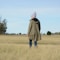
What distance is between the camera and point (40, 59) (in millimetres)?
10445

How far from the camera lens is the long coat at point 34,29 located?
16359 mm

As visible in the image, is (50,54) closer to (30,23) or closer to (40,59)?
(40,59)

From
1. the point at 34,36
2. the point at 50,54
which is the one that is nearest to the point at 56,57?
the point at 50,54

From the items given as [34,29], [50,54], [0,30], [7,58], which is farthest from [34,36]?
[0,30]

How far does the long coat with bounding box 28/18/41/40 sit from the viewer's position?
1636 cm

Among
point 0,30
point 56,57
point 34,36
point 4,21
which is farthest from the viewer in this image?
point 4,21

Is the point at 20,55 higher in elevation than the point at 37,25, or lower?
lower

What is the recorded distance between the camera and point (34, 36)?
1639 centimetres

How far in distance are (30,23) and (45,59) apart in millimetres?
6138

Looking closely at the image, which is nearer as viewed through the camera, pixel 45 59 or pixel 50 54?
pixel 45 59

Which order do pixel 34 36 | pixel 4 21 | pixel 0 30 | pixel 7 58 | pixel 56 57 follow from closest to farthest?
1. pixel 7 58
2. pixel 56 57
3. pixel 34 36
4. pixel 0 30
5. pixel 4 21

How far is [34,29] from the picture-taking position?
16.5m

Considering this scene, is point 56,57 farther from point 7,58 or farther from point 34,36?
point 34,36

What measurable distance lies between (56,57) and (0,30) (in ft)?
285
